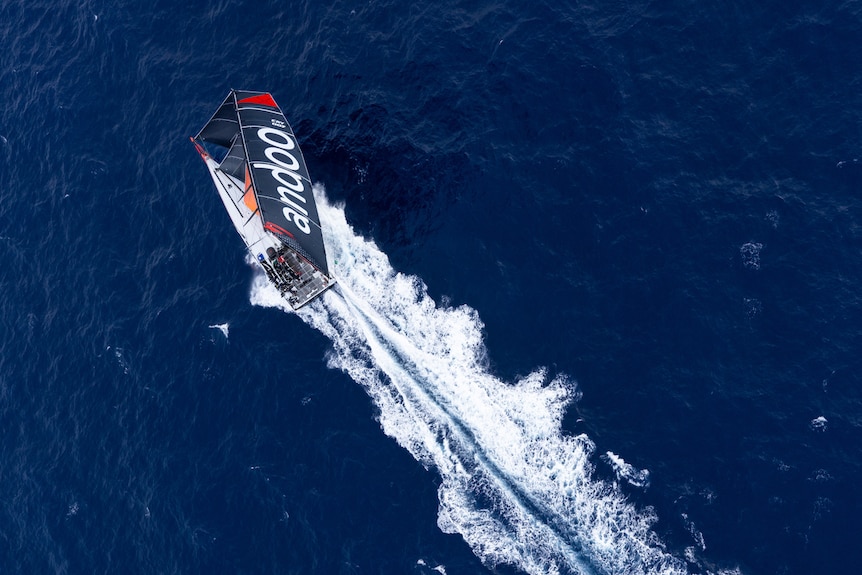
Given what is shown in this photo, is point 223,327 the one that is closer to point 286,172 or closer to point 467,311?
point 286,172

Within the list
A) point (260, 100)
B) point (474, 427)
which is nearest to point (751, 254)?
point (474, 427)

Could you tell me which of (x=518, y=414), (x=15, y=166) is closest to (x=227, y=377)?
(x=518, y=414)

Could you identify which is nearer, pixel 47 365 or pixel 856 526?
pixel 856 526

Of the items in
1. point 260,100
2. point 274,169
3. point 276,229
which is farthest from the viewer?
point 260,100

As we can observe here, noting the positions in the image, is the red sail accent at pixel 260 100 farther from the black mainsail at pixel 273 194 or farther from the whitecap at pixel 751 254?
the whitecap at pixel 751 254

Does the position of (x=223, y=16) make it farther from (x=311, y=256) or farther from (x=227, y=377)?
(x=227, y=377)

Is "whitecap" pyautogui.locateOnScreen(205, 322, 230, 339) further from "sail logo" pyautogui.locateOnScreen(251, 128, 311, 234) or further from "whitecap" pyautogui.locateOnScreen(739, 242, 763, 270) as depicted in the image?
"whitecap" pyautogui.locateOnScreen(739, 242, 763, 270)
